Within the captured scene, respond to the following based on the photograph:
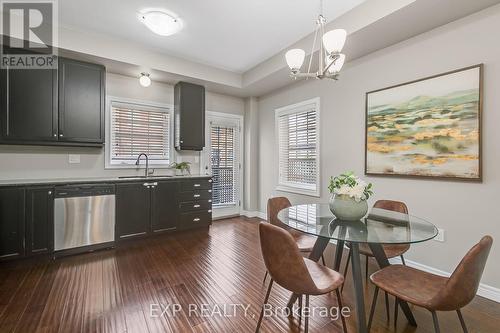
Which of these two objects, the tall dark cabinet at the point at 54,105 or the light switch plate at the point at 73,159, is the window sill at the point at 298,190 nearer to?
the tall dark cabinet at the point at 54,105

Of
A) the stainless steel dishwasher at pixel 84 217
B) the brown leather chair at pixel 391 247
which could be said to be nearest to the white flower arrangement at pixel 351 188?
the brown leather chair at pixel 391 247

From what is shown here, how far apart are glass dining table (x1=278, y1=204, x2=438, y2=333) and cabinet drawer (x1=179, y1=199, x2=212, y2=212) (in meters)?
2.23

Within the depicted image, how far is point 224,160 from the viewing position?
505 cm

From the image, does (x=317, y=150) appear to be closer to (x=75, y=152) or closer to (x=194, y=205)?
(x=194, y=205)

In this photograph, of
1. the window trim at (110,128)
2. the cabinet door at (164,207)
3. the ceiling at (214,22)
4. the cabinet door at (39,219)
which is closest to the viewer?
the ceiling at (214,22)

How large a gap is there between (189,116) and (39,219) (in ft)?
8.45

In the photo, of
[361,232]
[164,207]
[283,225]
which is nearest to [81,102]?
[164,207]

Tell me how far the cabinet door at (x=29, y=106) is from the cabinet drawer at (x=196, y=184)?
188cm

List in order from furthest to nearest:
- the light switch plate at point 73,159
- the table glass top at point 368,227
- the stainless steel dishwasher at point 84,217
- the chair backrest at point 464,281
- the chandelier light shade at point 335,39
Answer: the light switch plate at point 73,159 → the stainless steel dishwasher at point 84,217 → the chandelier light shade at point 335,39 → the table glass top at point 368,227 → the chair backrest at point 464,281

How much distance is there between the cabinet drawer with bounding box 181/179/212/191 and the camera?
3.95m

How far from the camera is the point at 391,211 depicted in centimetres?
229

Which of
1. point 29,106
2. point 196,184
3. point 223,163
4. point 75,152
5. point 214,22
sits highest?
point 214,22

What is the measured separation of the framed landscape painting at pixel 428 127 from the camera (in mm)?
2244

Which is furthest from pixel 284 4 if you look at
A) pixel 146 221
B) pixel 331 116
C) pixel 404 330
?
pixel 146 221
